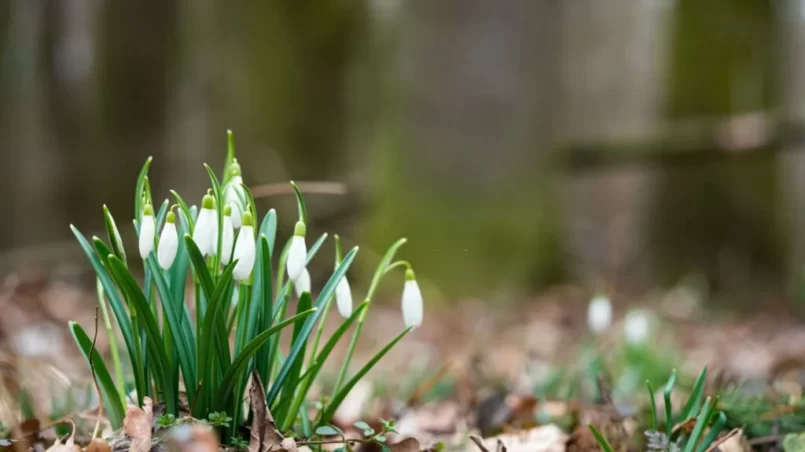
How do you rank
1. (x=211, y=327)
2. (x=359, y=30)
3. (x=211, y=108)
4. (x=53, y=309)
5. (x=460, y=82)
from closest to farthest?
(x=211, y=327), (x=53, y=309), (x=460, y=82), (x=211, y=108), (x=359, y=30)

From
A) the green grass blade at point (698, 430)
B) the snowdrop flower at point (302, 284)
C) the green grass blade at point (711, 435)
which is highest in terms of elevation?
the snowdrop flower at point (302, 284)

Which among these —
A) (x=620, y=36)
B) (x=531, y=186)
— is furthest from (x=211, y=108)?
(x=620, y=36)

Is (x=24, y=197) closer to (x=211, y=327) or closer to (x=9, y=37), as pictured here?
(x=9, y=37)

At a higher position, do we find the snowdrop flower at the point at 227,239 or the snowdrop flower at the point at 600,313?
the snowdrop flower at the point at 227,239

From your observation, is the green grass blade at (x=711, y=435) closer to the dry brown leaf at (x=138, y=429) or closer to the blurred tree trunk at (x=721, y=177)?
the dry brown leaf at (x=138, y=429)

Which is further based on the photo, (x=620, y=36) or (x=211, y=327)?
(x=620, y=36)

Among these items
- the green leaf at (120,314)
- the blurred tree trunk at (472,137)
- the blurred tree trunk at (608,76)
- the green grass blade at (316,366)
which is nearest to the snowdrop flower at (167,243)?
the green leaf at (120,314)

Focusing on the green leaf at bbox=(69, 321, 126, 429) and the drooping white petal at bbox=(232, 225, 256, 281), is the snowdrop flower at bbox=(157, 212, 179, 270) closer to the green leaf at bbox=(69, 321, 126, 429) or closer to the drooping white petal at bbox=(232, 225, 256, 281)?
the drooping white petal at bbox=(232, 225, 256, 281)
